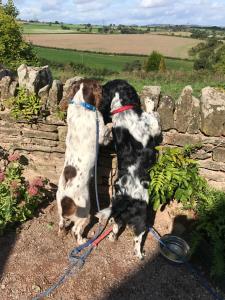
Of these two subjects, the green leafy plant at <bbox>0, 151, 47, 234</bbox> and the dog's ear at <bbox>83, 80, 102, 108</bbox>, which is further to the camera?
the green leafy plant at <bbox>0, 151, 47, 234</bbox>

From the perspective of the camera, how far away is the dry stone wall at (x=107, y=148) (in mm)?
4944

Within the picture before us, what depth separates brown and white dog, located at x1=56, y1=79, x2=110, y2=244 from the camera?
4676mm

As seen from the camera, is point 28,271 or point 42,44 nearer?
point 28,271

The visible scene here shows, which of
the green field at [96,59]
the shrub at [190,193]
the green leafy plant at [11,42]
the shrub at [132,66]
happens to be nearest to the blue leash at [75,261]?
the shrub at [190,193]

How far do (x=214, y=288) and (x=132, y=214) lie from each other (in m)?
1.35

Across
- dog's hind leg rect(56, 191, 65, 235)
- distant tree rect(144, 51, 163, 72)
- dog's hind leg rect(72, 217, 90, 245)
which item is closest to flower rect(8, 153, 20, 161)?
dog's hind leg rect(56, 191, 65, 235)

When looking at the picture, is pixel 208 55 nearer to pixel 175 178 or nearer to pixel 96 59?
pixel 96 59

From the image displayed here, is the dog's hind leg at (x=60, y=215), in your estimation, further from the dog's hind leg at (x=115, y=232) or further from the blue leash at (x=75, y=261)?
the dog's hind leg at (x=115, y=232)

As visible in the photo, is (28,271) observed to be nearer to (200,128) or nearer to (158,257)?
(158,257)

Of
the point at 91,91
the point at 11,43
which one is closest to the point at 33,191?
the point at 91,91

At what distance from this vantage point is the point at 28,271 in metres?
4.57

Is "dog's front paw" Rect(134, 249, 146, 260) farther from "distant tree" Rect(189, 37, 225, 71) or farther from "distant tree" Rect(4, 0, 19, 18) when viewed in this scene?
"distant tree" Rect(189, 37, 225, 71)

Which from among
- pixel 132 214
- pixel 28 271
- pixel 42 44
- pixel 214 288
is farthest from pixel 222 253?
pixel 42 44

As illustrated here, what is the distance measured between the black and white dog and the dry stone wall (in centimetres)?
38
